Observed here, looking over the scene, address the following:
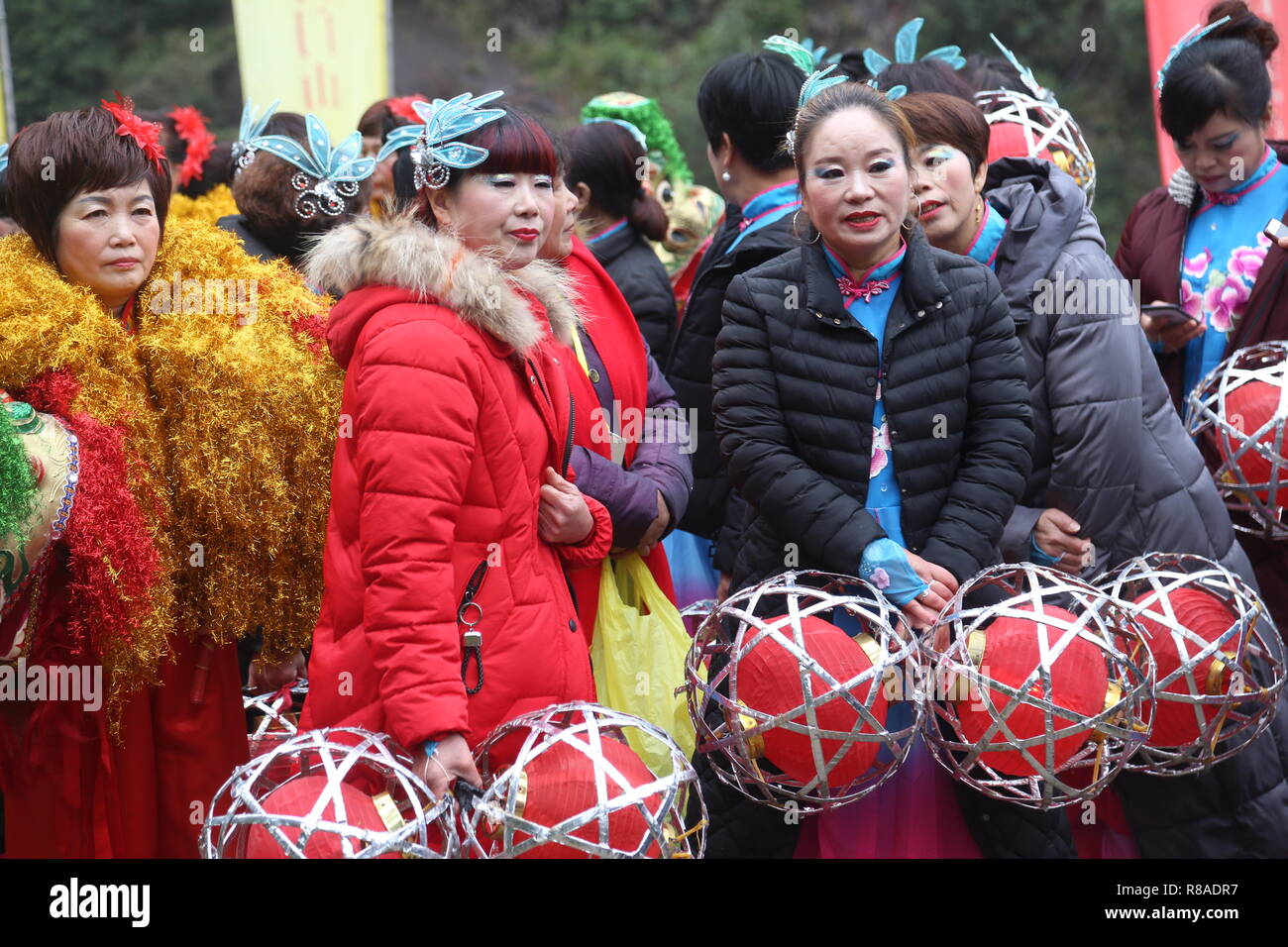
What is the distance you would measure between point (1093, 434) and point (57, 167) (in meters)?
2.03

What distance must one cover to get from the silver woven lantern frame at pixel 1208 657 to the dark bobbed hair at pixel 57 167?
198cm

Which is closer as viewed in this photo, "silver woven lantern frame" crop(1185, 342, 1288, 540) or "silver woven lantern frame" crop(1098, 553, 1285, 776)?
"silver woven lantern frame" crop(1098, 553, 1285, 776)

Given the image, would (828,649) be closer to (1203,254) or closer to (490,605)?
(490,605)

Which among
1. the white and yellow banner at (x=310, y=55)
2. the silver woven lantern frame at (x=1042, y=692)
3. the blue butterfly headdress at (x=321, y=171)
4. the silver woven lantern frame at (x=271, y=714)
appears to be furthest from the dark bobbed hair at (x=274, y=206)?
the white and yellow banner at (x=310, y=55)

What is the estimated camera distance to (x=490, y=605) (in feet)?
8.02

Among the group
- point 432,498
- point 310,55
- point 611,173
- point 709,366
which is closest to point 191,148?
point 611,173

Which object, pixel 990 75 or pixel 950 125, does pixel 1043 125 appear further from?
pixel 950 125

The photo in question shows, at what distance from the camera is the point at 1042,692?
2.33 m

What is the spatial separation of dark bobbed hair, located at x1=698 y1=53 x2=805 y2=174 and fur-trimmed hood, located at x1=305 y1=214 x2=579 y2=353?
121 cm

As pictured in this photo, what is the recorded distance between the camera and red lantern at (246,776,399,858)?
2105 mm

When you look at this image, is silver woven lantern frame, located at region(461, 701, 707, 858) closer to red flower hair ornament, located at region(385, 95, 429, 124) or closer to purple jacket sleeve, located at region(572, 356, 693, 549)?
purple jacket sleeve, located at region(572, 356, 693, 549)

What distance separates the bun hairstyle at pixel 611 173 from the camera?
4.02 meters

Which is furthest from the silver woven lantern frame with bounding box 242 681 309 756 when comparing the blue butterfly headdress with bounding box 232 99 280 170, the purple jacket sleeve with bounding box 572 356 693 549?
the blue butterfly headdress with bounding box 232 99 280 170
